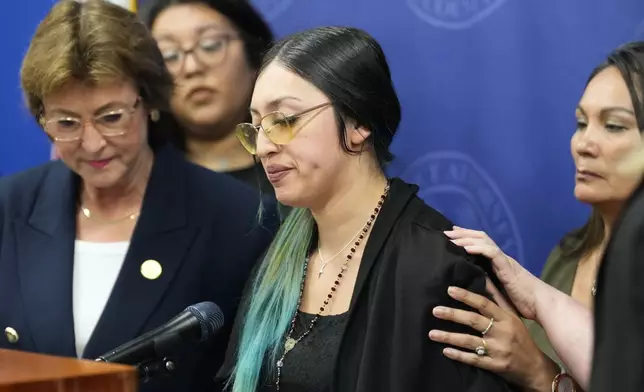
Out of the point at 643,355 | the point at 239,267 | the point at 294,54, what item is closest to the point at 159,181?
the point at 239,267

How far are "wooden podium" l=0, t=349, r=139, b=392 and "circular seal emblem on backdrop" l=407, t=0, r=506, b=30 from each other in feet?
5.32

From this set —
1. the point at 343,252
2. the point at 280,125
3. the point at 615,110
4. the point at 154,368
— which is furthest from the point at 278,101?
the point at 615,110

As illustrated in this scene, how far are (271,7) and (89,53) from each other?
903 millimetres

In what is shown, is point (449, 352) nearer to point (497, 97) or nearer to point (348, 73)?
point (348, 73)

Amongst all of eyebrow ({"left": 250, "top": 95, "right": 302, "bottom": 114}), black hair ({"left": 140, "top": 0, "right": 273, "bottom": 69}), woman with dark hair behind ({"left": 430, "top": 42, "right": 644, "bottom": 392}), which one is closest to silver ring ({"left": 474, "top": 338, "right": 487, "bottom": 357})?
woman with dark hair behind ({"left": 430, "top": 42, "right": 644, "bottom": 392})

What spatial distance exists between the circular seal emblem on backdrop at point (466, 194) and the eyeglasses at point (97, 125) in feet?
2.77

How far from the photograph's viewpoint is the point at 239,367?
1868 millimetres

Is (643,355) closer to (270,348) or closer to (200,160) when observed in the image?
(270,348)

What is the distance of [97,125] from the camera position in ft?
6.82

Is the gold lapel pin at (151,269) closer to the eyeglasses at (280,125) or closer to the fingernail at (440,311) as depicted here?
the eyeglasses at (280,125)

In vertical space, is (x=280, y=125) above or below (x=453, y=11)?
below

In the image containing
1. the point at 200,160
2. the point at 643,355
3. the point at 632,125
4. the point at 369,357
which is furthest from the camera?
the point at 200,160

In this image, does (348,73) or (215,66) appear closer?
(348,73)

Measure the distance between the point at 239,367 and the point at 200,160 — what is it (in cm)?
96
